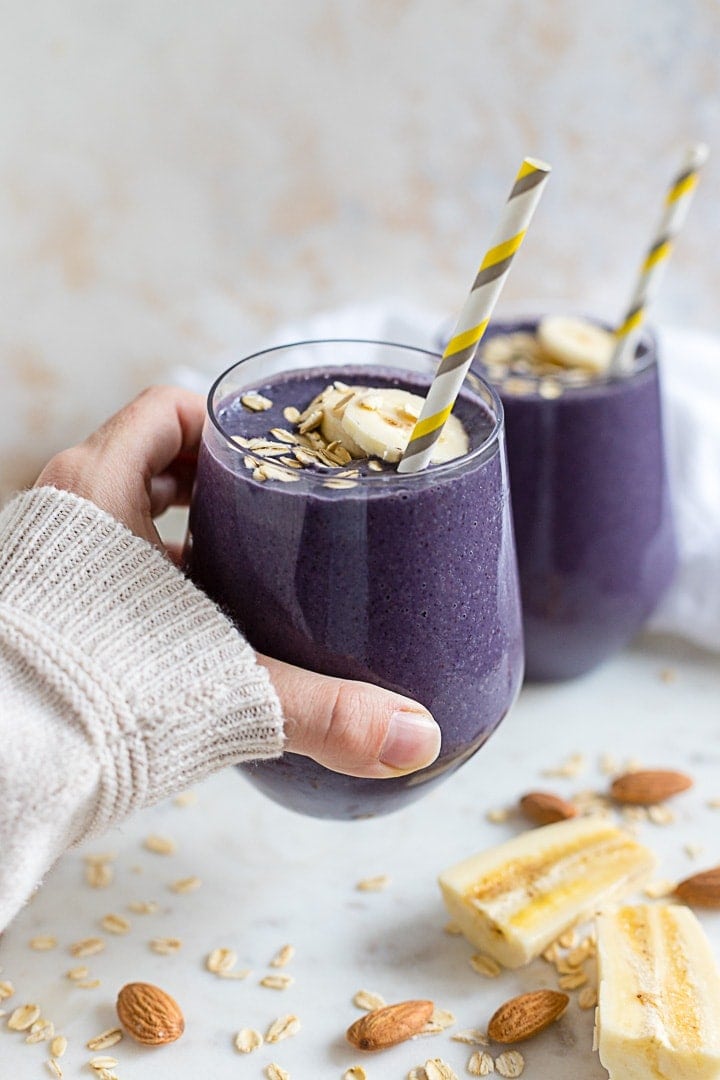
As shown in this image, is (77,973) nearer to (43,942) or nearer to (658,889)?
(43,942)

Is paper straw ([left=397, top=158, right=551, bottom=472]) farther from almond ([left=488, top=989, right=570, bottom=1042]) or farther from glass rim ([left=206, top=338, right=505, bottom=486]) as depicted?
almond ([left=488, top=989, right=570, bottom=1042])

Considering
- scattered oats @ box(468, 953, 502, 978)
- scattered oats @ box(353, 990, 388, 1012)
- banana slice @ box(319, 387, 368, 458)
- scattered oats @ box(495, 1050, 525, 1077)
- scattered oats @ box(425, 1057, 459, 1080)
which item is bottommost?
scattered oats @ box(353, 990, 388, 1012)

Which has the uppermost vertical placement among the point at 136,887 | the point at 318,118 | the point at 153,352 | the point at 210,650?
the point at 318,118

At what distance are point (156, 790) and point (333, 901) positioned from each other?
0.29 m

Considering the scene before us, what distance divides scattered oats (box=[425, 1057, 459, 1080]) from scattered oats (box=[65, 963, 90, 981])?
27 cm

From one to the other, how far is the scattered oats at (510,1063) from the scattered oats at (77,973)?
0.32m

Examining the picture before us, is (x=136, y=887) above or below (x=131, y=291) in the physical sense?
below

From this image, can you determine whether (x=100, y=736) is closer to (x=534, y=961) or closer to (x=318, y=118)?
(x=534, y=961)

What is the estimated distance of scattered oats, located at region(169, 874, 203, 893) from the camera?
1.03 metres

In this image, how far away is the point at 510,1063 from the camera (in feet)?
2.86

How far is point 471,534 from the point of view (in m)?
0.85

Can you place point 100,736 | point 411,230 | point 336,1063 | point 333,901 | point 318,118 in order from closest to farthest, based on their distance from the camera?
point 100,736 < point 336,1063 < point 333,901 < point 318,118 < point 411,230

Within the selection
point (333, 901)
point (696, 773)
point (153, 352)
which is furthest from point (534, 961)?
point (153, 352)

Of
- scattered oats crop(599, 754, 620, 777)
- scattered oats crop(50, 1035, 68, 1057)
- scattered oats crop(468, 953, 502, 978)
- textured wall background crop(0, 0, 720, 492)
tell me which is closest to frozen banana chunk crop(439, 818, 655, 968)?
scattered oats crop(468, 953, 502, 978)
